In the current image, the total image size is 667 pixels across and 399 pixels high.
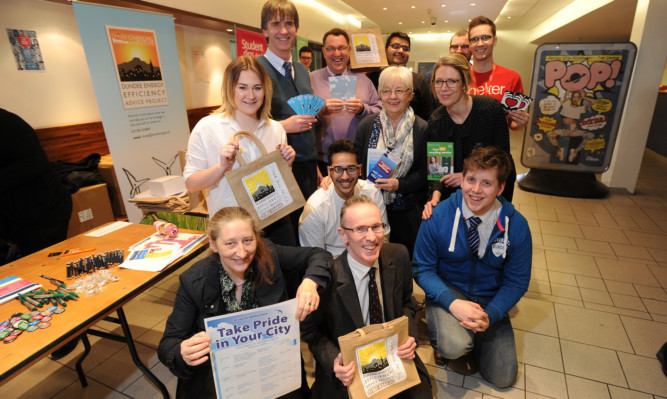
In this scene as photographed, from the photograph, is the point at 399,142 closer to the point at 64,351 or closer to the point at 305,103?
the point at 305,103

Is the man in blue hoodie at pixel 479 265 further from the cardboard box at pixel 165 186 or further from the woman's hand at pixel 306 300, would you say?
the cardboard box at pixel 165 186

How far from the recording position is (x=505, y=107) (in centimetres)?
232

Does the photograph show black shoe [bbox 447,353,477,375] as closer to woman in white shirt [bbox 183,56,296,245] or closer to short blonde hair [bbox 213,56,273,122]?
woman in white shirt [bbox 183,56,296,245]

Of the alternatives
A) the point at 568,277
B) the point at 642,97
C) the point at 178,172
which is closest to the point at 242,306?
the point at 568,277

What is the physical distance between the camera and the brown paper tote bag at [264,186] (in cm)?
170

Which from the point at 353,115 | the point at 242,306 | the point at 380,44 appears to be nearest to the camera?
the point at 242,306

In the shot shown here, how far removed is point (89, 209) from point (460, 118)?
13.5ft

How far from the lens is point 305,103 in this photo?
7.26 ft

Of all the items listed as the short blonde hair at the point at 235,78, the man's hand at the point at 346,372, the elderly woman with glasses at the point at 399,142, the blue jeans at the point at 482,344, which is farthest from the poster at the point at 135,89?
the blue jeans at the point at 482,344

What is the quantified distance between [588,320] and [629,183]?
12.9ft

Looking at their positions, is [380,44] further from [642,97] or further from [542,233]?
[642,97]

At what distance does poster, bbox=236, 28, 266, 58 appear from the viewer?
5.38 meters

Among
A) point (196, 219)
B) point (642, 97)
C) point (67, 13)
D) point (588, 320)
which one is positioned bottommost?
point (588, 320)

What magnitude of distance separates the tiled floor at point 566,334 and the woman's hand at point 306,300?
41.8 inches
